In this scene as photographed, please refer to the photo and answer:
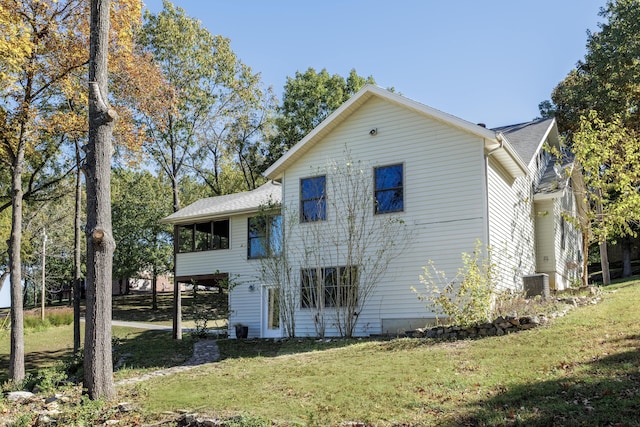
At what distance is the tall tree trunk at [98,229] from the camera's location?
9766 mm

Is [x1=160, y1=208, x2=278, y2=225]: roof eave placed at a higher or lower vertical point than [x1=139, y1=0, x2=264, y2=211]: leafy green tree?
lower

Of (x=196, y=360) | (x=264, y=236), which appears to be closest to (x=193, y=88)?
(x=264, y=236)

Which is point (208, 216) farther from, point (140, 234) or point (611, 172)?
point (140, 234)

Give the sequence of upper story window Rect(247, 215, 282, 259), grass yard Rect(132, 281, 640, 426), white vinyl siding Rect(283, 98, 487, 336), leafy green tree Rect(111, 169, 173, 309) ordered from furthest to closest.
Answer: leafy green tree Rect(111, 169, 173, 309) < upper story window Rect(247, 215, 282, 259) < white vinyl siding Rect(283, 98, 487, 336) < grass yard Rect(132, 281, 640, 426)

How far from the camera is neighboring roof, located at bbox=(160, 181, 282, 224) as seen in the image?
2025 centimetres

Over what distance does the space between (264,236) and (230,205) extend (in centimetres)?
269

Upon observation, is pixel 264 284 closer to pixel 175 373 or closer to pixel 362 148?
pixel 362 148

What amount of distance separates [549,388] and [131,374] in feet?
29.1

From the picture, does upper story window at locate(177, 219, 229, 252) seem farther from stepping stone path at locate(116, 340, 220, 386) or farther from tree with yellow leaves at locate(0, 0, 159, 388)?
tree with yellow leaves at locate(0, 0, 159, 388)

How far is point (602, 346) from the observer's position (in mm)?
9164

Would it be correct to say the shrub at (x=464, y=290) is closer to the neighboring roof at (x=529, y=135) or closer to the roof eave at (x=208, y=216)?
the neighboring roof at (x=529, y=135)

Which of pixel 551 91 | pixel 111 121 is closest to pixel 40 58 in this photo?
pixel 111 121

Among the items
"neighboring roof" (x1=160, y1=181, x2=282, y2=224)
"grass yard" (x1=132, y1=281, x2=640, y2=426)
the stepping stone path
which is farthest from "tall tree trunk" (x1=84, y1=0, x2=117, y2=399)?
"neighboring roof" (x1=160, y1=181, x2=282, y2=224)

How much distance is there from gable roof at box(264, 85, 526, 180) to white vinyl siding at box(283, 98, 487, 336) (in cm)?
25
